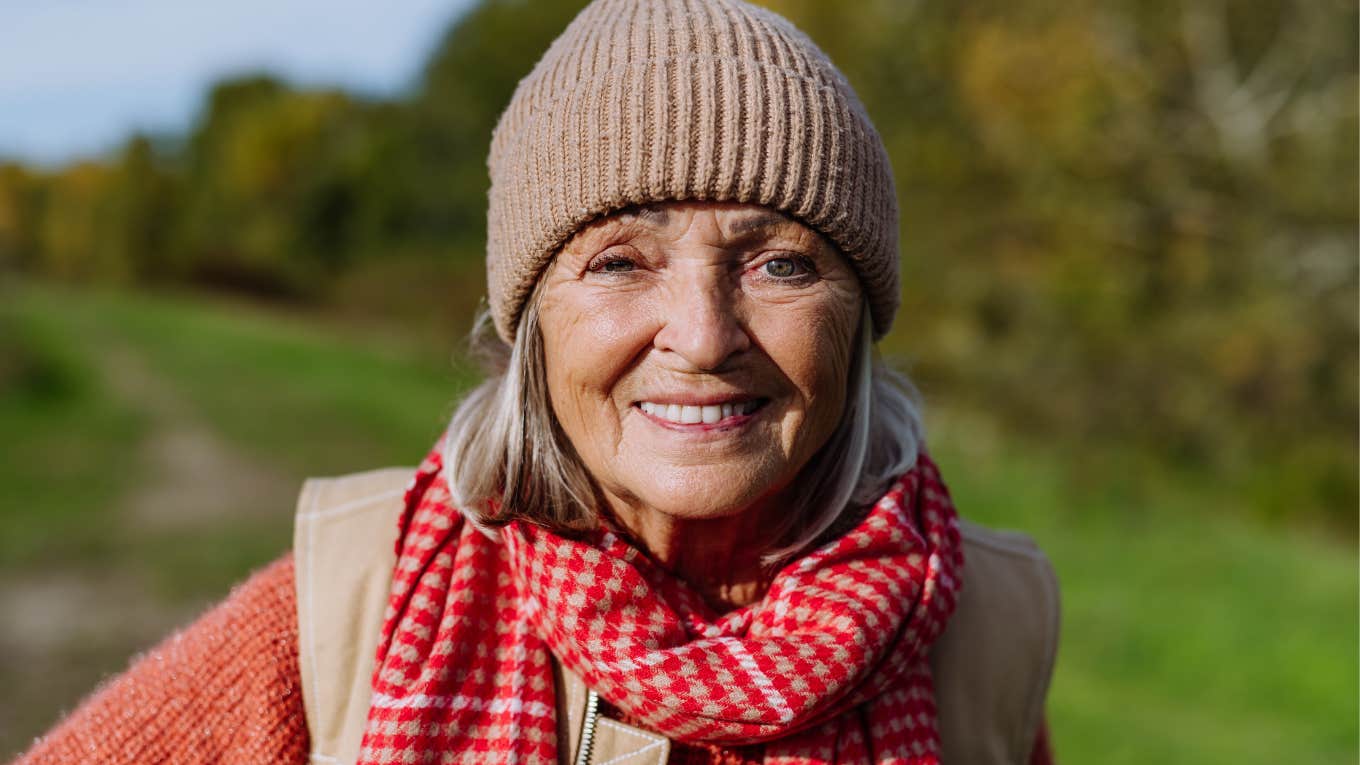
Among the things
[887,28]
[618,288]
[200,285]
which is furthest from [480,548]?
[200,285]

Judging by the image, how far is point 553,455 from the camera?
7.16 feet

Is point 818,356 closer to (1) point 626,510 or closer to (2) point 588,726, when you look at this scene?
(1) point 626,510

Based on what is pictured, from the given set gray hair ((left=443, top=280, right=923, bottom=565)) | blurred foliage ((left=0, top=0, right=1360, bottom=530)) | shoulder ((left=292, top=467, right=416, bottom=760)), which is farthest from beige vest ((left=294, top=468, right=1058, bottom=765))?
blurred foliage ((left=0, top=0, right=1360, bottom=530))

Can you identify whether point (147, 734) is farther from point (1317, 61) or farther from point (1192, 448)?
point (1317, 61)

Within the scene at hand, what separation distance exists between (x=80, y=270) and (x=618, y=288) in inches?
1595

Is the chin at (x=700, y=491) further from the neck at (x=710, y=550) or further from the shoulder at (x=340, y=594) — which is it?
the shoulder at (x=340, y=594)

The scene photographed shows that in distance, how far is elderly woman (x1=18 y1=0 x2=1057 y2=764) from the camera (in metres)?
1.98

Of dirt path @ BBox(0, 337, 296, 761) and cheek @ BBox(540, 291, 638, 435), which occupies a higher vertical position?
cheek @ BBox(540, 291, 638, 435)

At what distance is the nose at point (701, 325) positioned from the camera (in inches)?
76.7

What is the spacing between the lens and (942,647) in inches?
92.3

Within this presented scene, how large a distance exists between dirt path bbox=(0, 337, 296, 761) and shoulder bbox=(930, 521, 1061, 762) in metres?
2.06

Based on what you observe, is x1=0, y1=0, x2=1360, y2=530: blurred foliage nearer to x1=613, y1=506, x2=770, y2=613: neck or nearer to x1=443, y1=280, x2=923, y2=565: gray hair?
x1=443, y1=280, x2=923, y2=565: gray hair

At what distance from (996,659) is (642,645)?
0.78 meters

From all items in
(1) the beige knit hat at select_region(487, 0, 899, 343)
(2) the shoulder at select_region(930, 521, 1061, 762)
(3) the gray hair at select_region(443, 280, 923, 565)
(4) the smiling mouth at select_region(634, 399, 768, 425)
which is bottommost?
(2) the shoulder at select_region(930, 521, 1061, 762)
